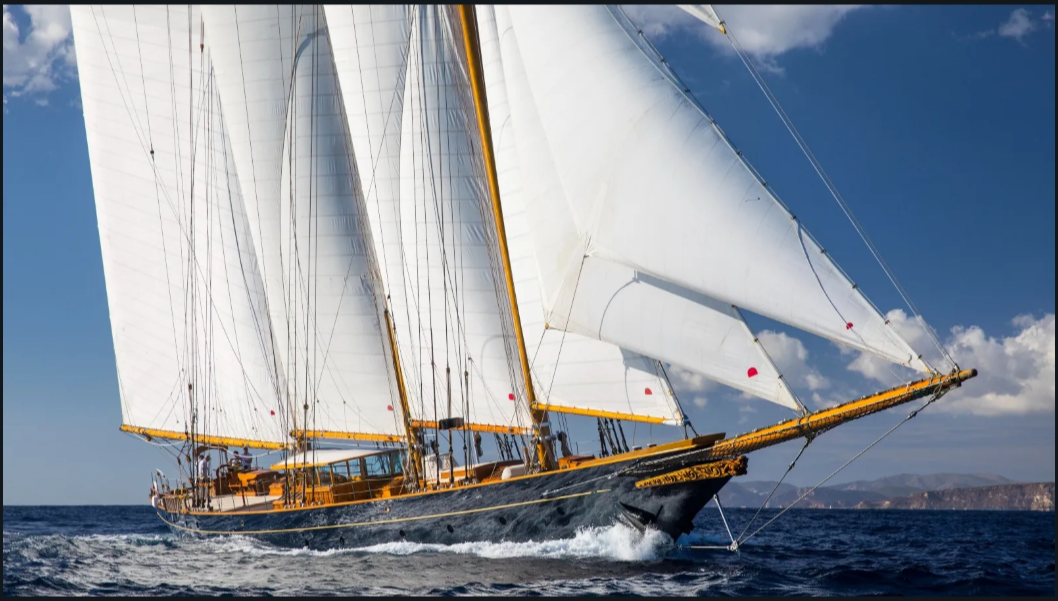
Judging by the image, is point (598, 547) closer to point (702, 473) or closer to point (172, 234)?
point (702, 473)

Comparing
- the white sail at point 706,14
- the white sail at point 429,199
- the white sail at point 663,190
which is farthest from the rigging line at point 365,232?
the white sail at point 706,14

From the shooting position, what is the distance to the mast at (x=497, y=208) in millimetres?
31297

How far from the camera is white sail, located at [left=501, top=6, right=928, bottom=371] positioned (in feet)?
72.3

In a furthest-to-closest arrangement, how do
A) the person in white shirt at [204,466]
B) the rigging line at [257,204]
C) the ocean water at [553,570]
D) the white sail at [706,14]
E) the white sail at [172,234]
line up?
the person in white shirt at [204,466] → the white sail at [172,234] → the rigging line at [257,204] → the white sail at [706,14] → the ocean water at [553,570]

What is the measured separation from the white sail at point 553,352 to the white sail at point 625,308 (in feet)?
5.67

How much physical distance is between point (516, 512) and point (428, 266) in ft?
34.0

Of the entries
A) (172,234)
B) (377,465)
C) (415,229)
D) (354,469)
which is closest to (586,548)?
(377,465)

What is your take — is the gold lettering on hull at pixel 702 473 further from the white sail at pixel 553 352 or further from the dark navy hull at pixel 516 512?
the white sail at pixel 553 352

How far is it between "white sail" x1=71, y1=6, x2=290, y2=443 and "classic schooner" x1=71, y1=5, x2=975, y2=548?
0.41 feet

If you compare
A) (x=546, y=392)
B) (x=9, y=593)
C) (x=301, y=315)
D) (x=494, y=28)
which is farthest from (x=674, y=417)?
(x=9, y=593)

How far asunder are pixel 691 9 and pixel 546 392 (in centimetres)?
1305

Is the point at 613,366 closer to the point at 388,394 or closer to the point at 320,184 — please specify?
the point at 388,394

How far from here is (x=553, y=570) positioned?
81.0ft

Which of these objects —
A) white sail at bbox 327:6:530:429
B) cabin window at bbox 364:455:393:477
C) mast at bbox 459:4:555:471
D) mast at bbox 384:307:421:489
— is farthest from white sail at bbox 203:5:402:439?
mast at bbox 459:4:555:471
